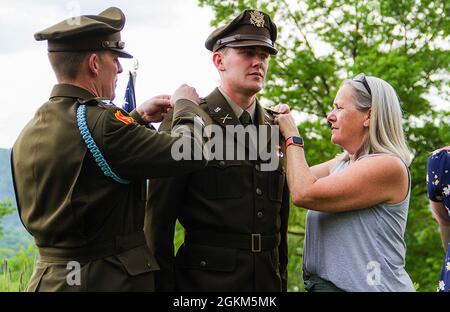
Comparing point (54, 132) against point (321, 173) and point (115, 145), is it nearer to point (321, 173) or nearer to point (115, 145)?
point (115, 145)

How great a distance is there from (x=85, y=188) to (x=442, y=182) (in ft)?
6.31

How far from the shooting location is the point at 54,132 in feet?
9.55

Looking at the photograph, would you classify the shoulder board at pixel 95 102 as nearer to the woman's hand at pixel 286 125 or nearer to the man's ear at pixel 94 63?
the man's ear at pixel 94 63

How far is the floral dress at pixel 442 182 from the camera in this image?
11.5 feet

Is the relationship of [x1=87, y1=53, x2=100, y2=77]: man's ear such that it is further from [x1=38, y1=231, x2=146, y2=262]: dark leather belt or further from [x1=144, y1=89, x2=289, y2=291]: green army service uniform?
[x1=38, y1=231, x2=146, y2=262]: dark leather belt

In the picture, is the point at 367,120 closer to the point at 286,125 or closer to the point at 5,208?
the point at 286,125

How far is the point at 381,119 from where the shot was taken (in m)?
3.46

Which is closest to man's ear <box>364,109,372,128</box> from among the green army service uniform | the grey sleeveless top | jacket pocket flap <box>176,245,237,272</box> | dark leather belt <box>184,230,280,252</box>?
the grey sleeveless top

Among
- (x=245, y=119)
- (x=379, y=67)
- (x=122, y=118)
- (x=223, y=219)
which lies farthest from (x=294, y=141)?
(x=379, y=67)

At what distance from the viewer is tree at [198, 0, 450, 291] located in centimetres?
1353

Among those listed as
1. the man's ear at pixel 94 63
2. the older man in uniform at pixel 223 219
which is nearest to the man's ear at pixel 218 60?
the older man in uniform at pixel 223 219

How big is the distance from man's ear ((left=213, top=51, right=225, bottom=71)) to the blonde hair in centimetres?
79
